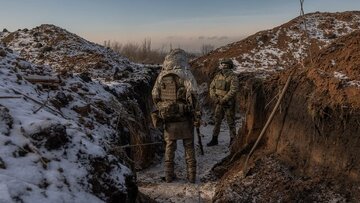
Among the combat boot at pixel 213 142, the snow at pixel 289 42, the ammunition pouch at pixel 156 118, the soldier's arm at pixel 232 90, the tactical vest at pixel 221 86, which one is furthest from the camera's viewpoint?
the snow at pixel 289 42

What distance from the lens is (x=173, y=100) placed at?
716 cm

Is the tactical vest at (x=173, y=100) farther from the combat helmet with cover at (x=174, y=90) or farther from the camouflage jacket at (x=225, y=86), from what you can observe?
the camouflage jacket at (x=225, y=86)

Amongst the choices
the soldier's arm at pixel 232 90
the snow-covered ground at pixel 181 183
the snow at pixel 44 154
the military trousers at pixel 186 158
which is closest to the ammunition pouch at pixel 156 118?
the military trousers at pixel 186 158

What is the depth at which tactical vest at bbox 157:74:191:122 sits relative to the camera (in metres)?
7.09

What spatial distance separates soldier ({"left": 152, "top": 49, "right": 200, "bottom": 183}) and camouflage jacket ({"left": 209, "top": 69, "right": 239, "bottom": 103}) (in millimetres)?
2525

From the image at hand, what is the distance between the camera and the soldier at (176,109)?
7.10 meters

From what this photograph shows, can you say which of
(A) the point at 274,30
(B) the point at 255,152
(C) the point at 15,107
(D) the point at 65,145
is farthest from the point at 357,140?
(A) the point at 274,30

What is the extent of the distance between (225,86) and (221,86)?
0.10m

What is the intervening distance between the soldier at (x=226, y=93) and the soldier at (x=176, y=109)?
2.55 metres

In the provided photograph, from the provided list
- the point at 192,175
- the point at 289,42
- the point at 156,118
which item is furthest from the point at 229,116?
the point at 289,42

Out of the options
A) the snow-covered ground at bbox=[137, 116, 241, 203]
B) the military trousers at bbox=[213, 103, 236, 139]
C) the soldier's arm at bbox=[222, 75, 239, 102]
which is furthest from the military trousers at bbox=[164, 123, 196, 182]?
the military trousers at bbox=[213, 103, 236, 139]

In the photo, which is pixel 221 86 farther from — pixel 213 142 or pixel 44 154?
pixel 44 154

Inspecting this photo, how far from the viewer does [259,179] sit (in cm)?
609

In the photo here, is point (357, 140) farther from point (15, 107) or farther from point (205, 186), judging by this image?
point (15, 107)
